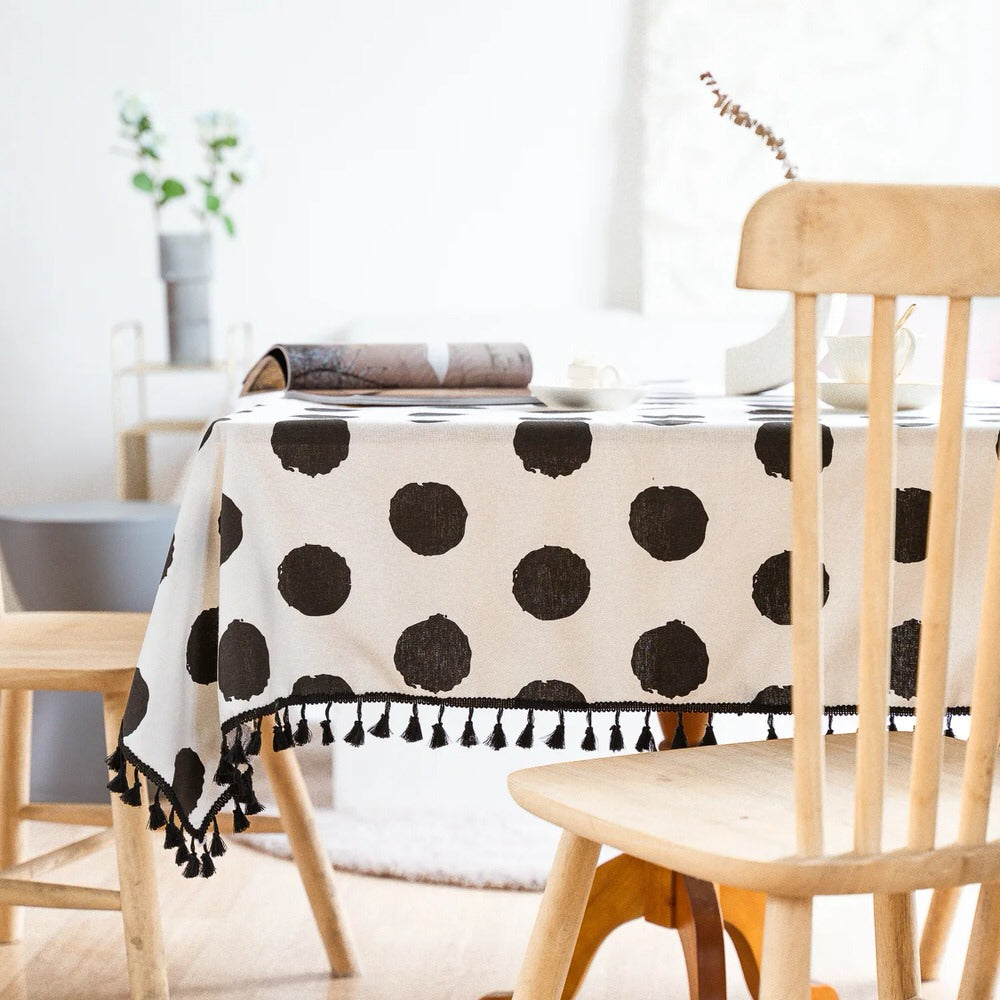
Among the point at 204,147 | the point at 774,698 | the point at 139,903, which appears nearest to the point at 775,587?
the point at 774,698

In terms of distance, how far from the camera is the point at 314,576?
1084mm

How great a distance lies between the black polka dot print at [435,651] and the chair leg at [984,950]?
1.46ft

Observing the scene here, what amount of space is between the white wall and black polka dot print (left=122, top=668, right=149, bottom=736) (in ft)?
7.33

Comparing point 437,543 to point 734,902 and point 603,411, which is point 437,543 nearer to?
point 603,411

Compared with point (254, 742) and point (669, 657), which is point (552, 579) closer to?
point (669, 657)

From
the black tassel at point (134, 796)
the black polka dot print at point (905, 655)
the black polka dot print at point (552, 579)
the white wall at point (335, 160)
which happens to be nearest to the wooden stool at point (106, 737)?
the black tassel at point (134, 796)

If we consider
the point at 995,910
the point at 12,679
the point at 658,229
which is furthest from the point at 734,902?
the point at 658,229

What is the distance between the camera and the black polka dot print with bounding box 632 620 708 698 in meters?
1.07

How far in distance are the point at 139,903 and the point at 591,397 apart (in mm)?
714

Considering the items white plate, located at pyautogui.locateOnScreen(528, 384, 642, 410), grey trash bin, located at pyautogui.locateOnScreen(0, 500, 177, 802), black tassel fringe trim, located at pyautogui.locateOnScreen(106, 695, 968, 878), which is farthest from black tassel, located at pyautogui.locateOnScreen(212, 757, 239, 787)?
grey trash bin, located at pyautogui.locateOnScreen(0, 500, 177, 802)

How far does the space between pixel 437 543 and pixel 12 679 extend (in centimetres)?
58

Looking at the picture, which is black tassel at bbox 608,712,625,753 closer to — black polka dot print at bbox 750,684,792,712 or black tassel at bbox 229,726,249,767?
black polka dot print at bbox 750,684,792,712

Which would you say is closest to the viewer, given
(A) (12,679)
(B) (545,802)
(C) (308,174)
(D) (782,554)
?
(B) (545,802)

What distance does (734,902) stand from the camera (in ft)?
4.83
